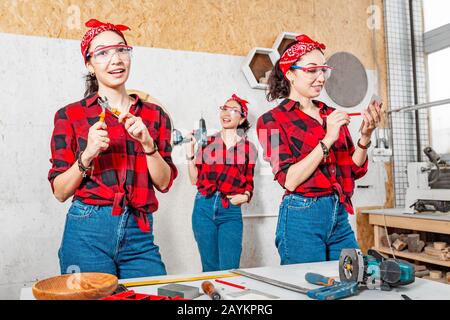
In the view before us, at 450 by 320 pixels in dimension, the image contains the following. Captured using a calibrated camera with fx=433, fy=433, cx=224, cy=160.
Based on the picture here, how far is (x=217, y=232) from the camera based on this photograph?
193 cm

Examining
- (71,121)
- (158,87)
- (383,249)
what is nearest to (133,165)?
(71,121)

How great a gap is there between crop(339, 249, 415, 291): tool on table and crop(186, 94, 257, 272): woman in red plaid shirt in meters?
0.86

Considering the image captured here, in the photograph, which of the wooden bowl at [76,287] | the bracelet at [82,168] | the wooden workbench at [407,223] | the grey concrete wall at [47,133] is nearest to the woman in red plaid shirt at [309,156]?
the grey concrete wall at [47,133]

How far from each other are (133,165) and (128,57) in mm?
452

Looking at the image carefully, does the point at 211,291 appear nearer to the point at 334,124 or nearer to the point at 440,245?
the point at 334,124

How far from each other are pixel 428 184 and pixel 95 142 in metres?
1.74

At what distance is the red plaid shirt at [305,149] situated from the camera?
1.82m

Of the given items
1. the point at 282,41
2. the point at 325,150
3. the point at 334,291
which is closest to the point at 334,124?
the point at 325,150

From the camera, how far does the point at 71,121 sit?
1578 mm

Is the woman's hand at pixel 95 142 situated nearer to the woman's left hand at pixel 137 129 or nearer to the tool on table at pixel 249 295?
the woman's left hand at pixel 137 129

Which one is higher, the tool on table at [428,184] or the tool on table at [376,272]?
the tool on table at [428,184]

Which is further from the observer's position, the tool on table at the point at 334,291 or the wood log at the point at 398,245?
the wood log at the point at 398,245

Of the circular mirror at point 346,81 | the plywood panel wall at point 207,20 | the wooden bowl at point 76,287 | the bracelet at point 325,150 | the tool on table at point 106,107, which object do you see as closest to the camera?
the wooden bowl at point 76,287

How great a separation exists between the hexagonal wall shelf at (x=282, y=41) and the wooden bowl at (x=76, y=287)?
53.5 inches
